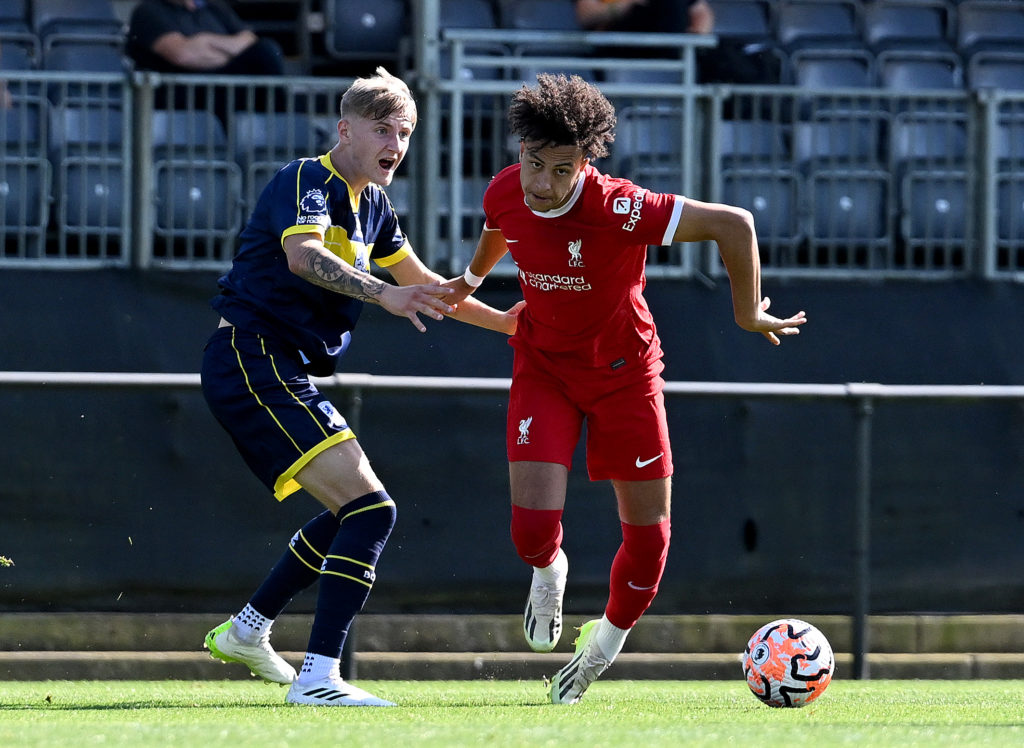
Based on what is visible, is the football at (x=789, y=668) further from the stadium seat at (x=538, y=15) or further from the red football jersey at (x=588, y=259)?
the stadium seat at (x=538, y=15)

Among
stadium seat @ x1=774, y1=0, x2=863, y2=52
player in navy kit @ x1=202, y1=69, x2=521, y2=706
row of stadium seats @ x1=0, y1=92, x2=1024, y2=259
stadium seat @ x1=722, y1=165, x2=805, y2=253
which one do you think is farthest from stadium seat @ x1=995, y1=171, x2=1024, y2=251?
player in navy kit @ x1=202, y1=69, x2=521, y2=706

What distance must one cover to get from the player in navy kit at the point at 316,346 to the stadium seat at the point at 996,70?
7008mm

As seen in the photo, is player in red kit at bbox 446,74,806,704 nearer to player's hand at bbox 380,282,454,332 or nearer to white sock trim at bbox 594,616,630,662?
white sock trim at bbox 594,616,630,662

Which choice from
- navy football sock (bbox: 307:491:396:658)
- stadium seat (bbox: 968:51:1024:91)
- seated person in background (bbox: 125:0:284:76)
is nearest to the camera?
navy football sock (bbox: 307:491:396:658)

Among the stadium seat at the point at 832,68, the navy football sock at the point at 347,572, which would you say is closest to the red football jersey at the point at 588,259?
the navy football sock at the point at 347,572

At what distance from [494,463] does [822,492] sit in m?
1.62

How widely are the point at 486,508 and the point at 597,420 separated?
188 centimetres

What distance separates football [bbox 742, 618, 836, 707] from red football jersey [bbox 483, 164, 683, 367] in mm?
1114

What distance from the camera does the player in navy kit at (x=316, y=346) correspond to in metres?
5.10

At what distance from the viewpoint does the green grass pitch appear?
4160 millimetres

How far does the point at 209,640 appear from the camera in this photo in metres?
5.66

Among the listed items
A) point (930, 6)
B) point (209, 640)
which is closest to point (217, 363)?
point (209, 640)

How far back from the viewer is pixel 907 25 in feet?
38.0

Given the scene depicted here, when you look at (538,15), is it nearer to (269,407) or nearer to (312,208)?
(312,208)
